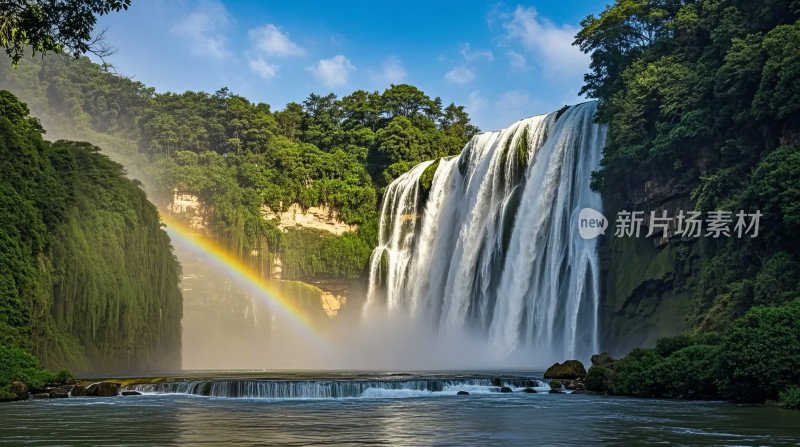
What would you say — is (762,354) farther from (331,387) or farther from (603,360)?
(331,387)

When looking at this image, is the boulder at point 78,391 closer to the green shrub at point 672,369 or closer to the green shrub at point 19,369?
the green shrub at point 19,369

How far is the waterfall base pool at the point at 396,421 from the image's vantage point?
1352cm

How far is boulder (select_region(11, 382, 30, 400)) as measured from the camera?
23875 millimetres

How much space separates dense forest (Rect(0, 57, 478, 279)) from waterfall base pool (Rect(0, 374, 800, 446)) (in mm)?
39890

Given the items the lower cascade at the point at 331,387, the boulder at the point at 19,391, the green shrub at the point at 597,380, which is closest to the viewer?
the boulder at the point at 19,391

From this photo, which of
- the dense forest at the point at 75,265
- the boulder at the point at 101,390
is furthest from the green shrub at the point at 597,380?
the dense forest at the point at 75,265

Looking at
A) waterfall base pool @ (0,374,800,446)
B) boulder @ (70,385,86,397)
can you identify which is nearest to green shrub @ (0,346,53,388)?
boulder @ (70,385,86,397)

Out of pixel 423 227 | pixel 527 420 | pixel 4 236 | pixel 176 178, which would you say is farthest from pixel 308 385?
pixel 176 178

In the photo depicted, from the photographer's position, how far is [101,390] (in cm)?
2572

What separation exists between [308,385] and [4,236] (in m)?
15.2

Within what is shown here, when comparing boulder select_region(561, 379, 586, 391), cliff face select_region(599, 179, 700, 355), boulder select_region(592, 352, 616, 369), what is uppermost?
cliff face select_region(599, 179, 700, 355)

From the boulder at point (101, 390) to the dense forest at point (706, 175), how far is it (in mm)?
17043

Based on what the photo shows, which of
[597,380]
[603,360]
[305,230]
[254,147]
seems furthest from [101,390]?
[254,147]

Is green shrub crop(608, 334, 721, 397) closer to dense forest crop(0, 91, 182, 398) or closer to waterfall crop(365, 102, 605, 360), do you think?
waterfall crop(365, 102, 605, 360)
